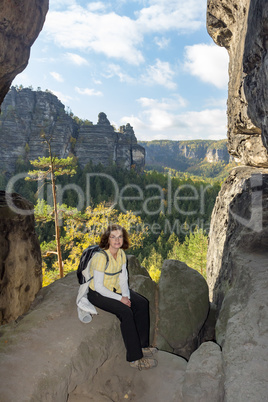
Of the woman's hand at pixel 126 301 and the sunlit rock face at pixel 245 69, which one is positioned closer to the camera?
the woman's hand at pixel 126 301

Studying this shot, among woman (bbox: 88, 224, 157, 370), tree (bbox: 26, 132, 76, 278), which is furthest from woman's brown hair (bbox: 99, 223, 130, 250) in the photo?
tree (bbox: 26, 132, 76, 278)

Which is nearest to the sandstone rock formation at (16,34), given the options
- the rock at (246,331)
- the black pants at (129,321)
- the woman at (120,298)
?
the woman at (120,298)

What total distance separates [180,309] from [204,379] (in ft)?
11.1

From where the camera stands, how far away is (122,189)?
89.2 metres

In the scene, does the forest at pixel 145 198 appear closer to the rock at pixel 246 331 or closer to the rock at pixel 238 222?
the rock at pixel 238 222

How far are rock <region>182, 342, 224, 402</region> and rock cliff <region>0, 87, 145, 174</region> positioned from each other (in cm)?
10568

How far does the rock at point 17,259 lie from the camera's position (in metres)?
6.64

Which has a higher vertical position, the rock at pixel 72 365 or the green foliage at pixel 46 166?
the green foliage at pixel 46 166

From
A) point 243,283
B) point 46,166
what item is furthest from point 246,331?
point 46,166

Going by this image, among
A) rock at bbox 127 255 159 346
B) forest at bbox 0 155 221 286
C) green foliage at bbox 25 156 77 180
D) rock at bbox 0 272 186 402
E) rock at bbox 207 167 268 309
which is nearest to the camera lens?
rock at bbox 0 272 186 402

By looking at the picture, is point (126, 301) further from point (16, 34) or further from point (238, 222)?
point (16, 34)

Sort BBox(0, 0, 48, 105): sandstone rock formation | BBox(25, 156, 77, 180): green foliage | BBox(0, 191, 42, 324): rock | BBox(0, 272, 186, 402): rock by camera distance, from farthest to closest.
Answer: BBox(25, 156, 77, 180): green foliage
BBox(0, 0, 48, 105): sandstone rock formation
BBox(0, 191, 42, 324): rock
BBox(0, 272, 186, 402): rock

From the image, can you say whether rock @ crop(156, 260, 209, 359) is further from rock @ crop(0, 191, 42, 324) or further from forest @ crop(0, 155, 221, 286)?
forest @ crop(0, 155, 221, 286)

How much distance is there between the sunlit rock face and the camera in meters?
7.60
